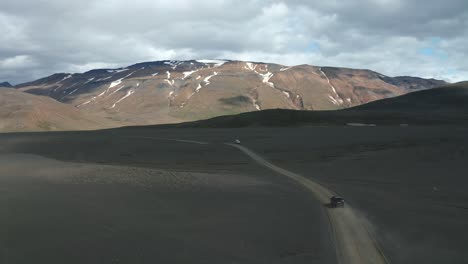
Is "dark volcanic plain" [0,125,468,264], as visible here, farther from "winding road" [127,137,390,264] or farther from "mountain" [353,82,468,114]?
"mountain" [353,82,468,114]

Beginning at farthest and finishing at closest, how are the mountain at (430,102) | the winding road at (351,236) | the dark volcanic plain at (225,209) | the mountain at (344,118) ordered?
1. the mountain at (430,102)
2. the mountain at (344,118)
3. the dark volcanic plain at (225,209)
4. the winding road at (351,236)

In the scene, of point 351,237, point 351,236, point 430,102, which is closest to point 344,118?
point 430,102

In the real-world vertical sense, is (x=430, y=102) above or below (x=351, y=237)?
above

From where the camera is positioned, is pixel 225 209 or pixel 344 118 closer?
pixel 225 209

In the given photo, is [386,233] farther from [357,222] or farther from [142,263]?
[142,263]

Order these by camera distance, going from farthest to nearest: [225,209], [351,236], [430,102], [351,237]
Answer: [430,102] < [225,209] < [351,236] < [351,237]

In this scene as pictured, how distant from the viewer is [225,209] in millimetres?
23766

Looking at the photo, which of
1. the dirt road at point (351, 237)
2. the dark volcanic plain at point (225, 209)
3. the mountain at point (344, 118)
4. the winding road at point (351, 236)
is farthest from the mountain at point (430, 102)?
the dirt road at point (351, 237)

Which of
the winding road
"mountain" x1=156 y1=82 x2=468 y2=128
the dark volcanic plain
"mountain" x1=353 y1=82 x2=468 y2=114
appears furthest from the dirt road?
"mountain" x1=353 y1=82 x2=468 y2=114

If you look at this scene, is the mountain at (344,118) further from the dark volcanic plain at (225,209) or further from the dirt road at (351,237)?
the dirt road at (351,237)

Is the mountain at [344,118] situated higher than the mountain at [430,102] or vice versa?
the mountain at [430,102]

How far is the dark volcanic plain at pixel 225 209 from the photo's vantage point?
1648 centimetres

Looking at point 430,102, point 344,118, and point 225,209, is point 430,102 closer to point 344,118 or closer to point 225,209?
point 344,118

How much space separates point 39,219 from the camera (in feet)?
67.4
